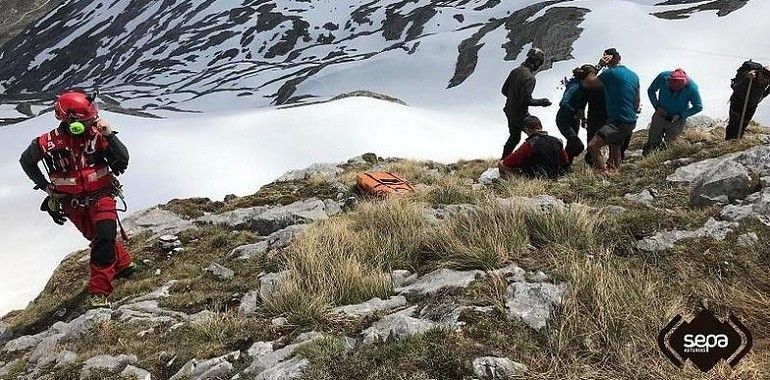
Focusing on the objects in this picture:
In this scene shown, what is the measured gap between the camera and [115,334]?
14.5 feet

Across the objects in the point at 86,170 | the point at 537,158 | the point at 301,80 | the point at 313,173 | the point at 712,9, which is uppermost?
the point at 86,170

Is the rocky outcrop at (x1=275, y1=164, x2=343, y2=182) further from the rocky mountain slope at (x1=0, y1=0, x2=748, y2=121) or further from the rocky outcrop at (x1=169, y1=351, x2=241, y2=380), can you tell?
the rocky mountain slope at (x1=0, y1=0, x2=748, y2=121)

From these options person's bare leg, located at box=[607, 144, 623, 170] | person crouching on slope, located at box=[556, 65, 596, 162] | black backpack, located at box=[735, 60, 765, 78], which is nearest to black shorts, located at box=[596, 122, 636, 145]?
person's bare leg, located at box=[607, 144, 623, 170]

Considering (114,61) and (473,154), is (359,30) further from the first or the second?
(473,154)

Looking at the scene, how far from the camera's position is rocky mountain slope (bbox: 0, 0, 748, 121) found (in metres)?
61.5

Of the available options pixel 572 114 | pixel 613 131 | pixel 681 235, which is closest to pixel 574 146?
pixel 572 114

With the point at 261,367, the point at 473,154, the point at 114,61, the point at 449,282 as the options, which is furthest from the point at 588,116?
the point at 114,61

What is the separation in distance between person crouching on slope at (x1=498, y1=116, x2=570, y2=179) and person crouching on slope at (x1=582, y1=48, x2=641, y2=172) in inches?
19.6

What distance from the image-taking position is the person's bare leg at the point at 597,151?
313 inches

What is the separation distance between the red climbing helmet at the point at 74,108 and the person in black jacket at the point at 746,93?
29.6ft

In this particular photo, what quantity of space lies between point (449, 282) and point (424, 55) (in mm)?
64511

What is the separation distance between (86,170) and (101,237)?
71 cm

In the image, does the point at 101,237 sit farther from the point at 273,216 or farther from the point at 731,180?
the point at 731,180

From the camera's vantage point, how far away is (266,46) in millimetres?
106125
